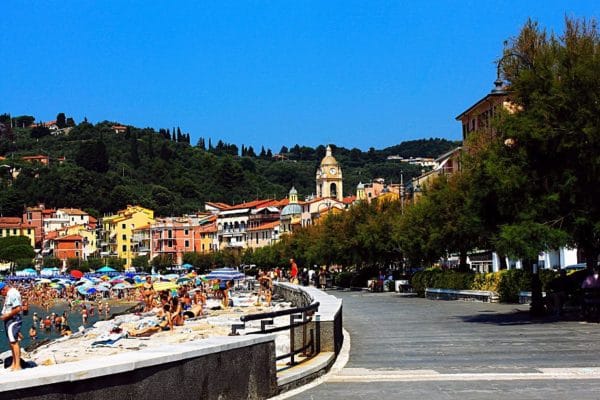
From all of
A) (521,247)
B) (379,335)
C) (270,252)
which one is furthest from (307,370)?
(270,252)

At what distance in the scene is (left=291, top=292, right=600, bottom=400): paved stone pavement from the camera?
447 inches

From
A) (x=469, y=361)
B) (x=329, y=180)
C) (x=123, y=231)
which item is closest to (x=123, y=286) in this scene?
(x=329, y=180)

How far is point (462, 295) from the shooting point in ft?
127

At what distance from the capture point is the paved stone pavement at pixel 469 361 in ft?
37.2

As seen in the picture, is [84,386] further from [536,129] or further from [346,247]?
[346,247]

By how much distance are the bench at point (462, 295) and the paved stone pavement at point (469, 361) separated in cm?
1029

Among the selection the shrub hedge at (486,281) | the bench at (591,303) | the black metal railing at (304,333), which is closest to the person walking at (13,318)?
the black metal railing at (304,333)

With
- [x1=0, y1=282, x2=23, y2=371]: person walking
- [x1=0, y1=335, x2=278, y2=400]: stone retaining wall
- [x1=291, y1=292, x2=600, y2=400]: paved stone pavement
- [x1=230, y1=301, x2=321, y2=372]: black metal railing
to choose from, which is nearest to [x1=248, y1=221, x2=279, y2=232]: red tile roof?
[x1=291, y1=292, x2=600, y2=400]: paved stone pavement

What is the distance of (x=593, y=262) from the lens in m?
25.2

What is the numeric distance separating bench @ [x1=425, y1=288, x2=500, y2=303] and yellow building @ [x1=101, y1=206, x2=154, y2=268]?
14974cm

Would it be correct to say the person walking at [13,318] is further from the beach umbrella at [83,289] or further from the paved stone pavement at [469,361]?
the beach umbrella at [83,289]

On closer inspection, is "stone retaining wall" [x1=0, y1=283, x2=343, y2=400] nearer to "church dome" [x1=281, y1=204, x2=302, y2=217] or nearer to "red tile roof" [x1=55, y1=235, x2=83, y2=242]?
"church dome" [x1=281, y1=204, x2=302, y2=217]

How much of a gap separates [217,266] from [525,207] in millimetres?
134248

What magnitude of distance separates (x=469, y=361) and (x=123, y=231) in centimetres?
17921
